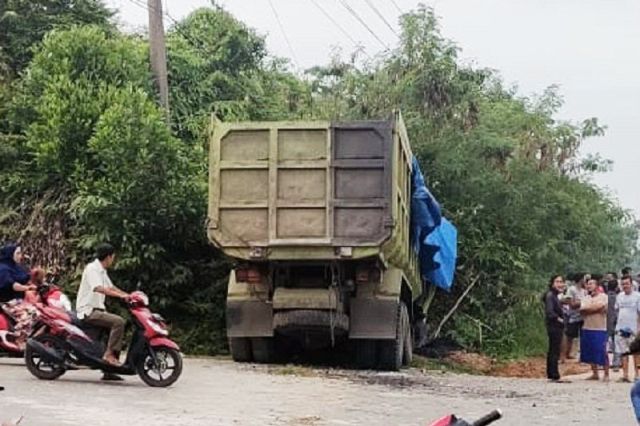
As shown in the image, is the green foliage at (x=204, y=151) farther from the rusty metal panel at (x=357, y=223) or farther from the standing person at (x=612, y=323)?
the rusty metal panel at (x=357, y=223)

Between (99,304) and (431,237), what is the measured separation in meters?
6.32

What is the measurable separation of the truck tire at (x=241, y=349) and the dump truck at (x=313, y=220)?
0.51 meters

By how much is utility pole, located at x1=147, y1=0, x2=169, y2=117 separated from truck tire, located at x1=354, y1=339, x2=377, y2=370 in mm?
6791

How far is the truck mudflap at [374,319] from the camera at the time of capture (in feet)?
42.7

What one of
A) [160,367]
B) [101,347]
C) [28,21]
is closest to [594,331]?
[160,367]

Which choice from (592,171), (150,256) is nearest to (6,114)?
(150,256)

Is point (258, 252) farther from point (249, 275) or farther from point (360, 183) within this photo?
point (360, 183)

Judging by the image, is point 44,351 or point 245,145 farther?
point 245,145

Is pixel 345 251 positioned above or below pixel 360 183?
below

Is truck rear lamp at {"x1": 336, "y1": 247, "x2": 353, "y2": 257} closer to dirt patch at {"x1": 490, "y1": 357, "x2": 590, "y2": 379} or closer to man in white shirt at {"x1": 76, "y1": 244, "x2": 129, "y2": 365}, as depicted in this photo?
man in white shirt at {"x1": 76, "y1": 244, "x2": 129, "y2": 365}

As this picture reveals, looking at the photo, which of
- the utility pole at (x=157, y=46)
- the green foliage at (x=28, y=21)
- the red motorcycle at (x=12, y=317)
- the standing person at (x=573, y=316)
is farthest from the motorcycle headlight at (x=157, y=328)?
the green foliage at (x=28, y=21)

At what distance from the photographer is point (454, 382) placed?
12875 millimetres

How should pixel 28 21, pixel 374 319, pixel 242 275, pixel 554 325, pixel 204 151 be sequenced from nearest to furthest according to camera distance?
pixel 374 319
pixel 242 275
pixel 554 325
pixel 204 151
pixel 28 21

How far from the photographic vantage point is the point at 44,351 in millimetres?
10430
